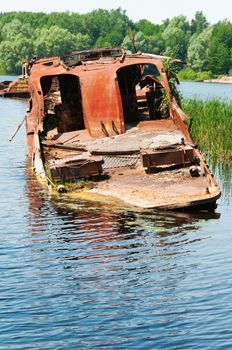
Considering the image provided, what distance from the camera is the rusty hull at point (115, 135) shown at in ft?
65.9

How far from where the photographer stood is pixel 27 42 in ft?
425

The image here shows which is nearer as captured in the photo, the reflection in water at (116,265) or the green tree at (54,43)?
the reflection in water at (116,265)

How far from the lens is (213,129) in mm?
30047

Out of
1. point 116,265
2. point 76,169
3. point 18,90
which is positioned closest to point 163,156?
point 76,169

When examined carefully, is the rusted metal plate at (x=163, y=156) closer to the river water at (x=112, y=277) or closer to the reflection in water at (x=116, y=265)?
the river water at (x=112, y=277)

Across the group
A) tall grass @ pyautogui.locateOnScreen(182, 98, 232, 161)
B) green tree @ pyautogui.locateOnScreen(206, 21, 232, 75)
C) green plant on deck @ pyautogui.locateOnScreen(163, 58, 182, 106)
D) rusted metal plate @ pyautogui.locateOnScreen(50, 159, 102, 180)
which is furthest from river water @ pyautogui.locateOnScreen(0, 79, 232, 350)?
green tree @ pyautogui.locateOnScreen(206, 21, 232, 75)

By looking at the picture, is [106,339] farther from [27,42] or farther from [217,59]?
[217,59]

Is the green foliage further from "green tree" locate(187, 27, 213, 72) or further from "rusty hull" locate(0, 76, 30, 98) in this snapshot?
"rusty hull" locate(0, 76, 30, 98)

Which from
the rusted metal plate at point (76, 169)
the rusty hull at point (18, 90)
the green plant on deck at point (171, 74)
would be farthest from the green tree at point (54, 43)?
the rusted metal plate at point (76, 169)

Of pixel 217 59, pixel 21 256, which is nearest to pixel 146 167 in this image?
pixel 21 256

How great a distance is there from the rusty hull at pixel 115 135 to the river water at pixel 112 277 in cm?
80

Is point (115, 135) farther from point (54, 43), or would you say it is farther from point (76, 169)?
A: point (54, 43)

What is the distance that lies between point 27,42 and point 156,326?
395 feet

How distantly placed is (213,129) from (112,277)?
53.4ft
